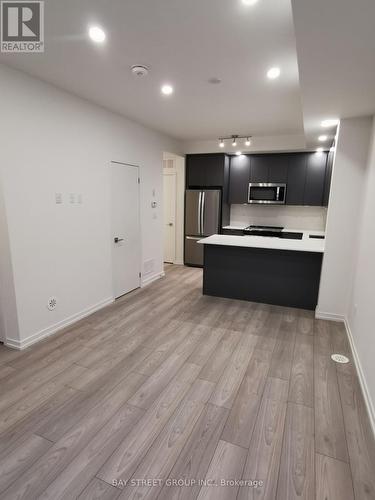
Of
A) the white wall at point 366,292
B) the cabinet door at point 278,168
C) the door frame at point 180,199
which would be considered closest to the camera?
the white wall at point 366,292

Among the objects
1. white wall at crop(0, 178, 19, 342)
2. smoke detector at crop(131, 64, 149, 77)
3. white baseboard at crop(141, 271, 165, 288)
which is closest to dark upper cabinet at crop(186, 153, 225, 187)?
white baseboard at crop(141, 271, 165, 288)

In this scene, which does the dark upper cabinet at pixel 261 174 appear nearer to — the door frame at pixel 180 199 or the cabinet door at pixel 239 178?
the cabinet door at pixel 239 178

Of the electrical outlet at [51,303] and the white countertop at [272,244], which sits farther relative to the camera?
the white countertop at [272,244]

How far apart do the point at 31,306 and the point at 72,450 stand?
63.8 inches

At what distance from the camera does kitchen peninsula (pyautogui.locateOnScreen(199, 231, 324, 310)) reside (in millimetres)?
3754

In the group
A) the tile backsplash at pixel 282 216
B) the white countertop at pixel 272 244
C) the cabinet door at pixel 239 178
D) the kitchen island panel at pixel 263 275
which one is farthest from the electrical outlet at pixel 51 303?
the tile backsplash at pixel 282 216

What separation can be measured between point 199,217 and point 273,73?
3.60 m

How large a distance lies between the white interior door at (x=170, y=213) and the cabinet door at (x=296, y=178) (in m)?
2.45

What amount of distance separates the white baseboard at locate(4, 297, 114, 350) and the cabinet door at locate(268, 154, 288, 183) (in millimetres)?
4037

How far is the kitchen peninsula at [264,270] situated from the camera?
12.3 ft

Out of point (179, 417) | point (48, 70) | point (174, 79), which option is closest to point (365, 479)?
point (179, 417)

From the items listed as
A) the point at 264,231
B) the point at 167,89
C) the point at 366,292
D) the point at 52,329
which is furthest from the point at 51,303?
the point at 264,231

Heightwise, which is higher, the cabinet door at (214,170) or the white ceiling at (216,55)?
the white ceiling at (216,55)

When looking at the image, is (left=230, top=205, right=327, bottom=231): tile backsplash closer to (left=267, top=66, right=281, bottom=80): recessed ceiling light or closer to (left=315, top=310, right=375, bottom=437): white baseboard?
(left=315, top=310, right=375, bottom=437): white baseboard
